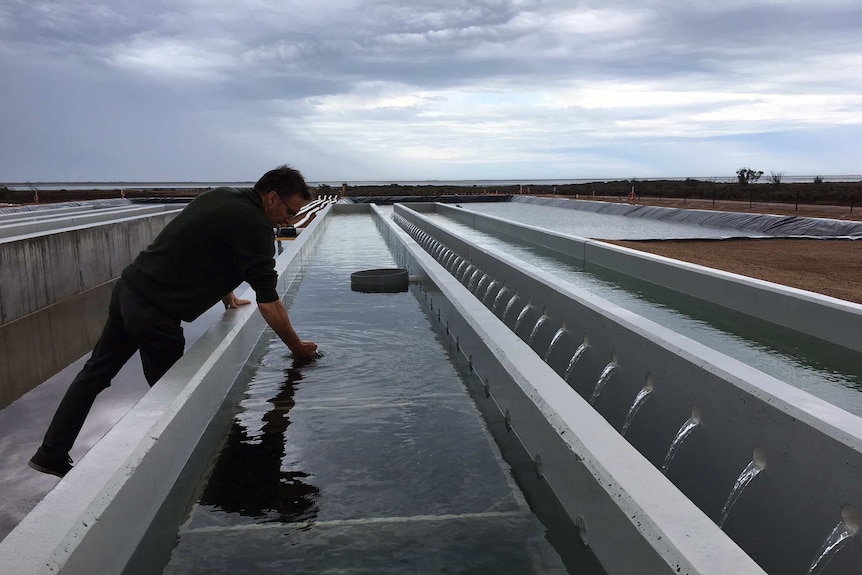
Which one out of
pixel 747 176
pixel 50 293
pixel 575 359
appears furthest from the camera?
pixel 747 176

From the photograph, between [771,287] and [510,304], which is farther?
[771,287]

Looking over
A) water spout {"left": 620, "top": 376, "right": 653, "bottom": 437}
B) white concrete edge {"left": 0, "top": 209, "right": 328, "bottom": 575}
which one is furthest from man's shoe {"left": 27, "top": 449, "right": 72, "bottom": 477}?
water spout {"left": 620, "top": 376, "right": 653, "bottom": 437}

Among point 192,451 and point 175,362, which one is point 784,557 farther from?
point 175,362

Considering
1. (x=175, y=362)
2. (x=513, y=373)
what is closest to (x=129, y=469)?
(x=175, y=362)

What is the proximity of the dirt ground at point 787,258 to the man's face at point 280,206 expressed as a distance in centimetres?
820

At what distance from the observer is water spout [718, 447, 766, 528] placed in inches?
116

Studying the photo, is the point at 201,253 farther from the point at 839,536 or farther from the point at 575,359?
the point at 839,536

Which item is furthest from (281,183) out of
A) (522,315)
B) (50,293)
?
(50,293)

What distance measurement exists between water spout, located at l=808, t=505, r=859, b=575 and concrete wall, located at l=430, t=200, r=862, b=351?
15.2 ft

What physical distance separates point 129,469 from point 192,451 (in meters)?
1.01

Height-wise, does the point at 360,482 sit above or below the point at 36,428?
above

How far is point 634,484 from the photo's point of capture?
2.28 meters

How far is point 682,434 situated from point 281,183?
2.56 metres

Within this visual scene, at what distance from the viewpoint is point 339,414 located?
4273mm
